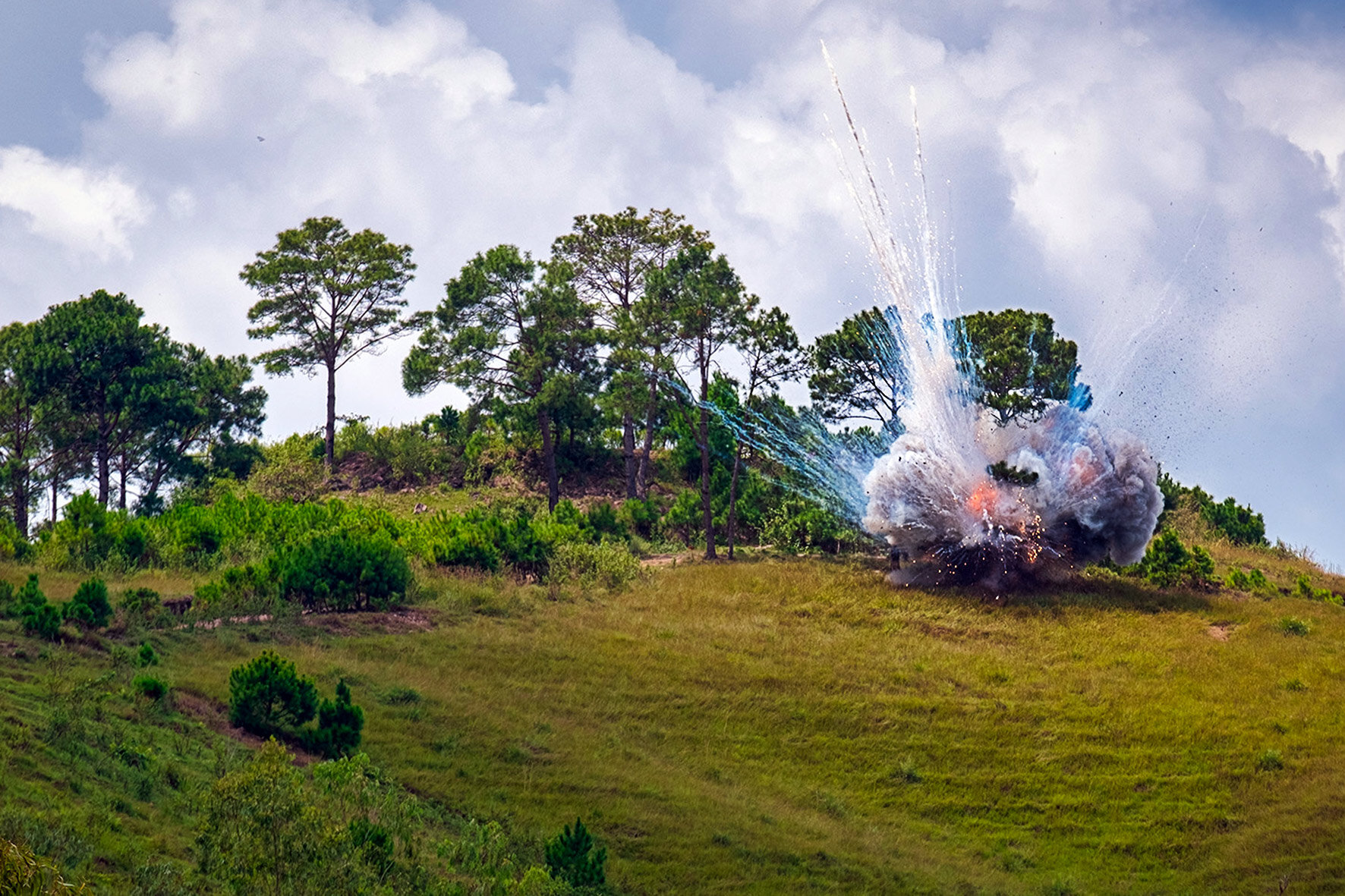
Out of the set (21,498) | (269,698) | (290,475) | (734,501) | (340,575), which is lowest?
(269,698)

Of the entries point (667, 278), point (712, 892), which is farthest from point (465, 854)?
point (667, 278)

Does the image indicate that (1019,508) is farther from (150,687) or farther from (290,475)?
(290,475)

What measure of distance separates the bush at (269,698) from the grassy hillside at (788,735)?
1.74 feet

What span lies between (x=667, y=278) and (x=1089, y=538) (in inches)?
703

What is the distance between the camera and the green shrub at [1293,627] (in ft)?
119

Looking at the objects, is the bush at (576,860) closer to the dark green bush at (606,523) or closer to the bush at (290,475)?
the dark green bush at (606,523)

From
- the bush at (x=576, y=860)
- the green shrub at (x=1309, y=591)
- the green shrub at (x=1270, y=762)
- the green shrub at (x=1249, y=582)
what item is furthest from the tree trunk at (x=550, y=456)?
the bush at (x=576, y=860)

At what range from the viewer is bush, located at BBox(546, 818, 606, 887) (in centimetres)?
1858

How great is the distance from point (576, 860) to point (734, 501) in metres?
29.4

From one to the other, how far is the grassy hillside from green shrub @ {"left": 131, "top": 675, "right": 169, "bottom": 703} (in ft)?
0.97

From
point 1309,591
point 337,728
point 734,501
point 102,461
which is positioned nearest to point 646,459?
point 734,501

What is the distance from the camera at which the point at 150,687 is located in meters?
22.1

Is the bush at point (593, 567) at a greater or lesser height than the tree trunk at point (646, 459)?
lesser

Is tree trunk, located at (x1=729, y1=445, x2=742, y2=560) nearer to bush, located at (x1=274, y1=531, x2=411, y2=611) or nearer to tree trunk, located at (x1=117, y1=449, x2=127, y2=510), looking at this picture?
bush, located at (x1=274, y1=531, x2=411, y2=611)
